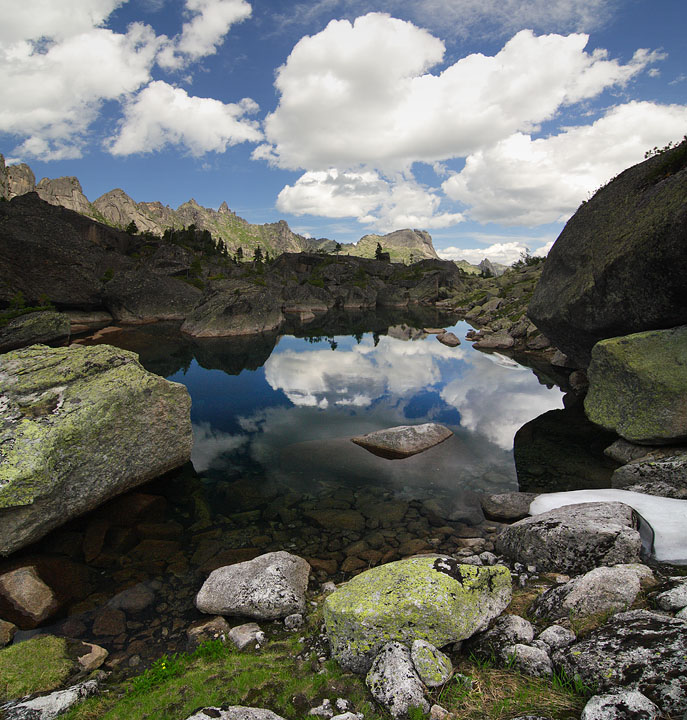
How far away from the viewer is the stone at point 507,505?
14.8 metres

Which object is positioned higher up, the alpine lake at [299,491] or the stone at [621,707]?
the stone at [621,707]

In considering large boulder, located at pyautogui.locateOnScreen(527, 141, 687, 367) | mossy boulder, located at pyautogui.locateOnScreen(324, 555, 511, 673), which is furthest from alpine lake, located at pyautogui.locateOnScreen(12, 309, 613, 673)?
large boulder, located at pyautogui.locateOnScreen(527, 141, 687, 367)

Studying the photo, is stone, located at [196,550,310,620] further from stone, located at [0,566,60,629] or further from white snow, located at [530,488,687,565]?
white snow, located at [530,488,687,565]

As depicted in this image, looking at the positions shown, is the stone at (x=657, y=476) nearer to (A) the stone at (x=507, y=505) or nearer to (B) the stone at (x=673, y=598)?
(A) the stone at (x=507, y=505)

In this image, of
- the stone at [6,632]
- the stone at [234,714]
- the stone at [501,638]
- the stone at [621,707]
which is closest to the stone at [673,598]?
the stone at [501,638]

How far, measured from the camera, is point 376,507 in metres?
15.9

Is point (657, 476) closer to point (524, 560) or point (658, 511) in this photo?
point (658, 511)

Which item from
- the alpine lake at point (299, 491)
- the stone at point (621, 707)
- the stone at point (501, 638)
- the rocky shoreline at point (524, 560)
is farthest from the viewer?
the alpine lake at point (299, 491)

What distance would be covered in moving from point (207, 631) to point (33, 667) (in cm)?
339

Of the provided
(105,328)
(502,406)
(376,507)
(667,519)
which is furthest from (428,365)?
(105,328)

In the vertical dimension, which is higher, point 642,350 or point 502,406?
point 642,350

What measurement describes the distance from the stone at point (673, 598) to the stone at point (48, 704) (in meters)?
10.4

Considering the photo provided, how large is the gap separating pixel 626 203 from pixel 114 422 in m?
28.5

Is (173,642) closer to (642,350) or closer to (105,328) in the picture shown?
(642,350)
